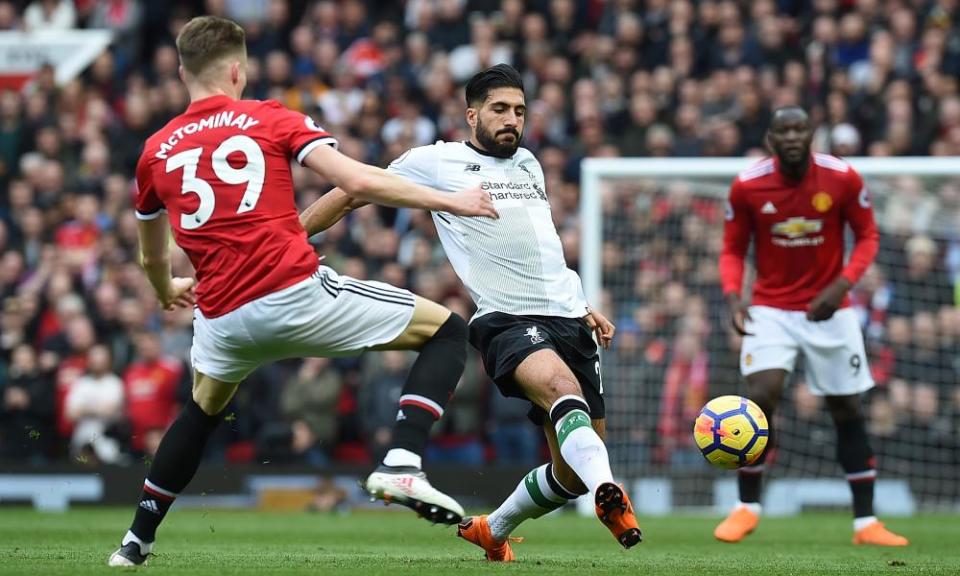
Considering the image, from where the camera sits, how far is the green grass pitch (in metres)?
6.84

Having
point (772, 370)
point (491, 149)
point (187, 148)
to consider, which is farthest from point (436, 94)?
point (187, 148)

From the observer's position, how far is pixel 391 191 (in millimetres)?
6016

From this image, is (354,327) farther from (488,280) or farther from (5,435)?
(5,435)

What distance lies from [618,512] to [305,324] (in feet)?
5.25

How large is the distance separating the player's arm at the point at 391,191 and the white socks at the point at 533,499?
1.96 metres

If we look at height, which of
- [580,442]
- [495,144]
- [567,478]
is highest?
[495,144]

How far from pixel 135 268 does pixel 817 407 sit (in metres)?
7.48

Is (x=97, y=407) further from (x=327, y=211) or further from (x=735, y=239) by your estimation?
(x=327, y=211)

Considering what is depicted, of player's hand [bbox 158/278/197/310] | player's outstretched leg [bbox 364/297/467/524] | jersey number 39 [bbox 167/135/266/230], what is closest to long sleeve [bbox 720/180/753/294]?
player's outstretched leg [bbox 364/297/467/524]

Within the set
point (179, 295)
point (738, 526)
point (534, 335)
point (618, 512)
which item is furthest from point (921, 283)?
point (179, 295)

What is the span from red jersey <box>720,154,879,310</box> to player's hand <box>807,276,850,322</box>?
1.00 ft

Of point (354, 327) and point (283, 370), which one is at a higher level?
point (354, 327)

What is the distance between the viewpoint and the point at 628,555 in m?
8.14

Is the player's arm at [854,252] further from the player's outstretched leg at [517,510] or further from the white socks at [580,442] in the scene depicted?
the white socks at [580,442]
